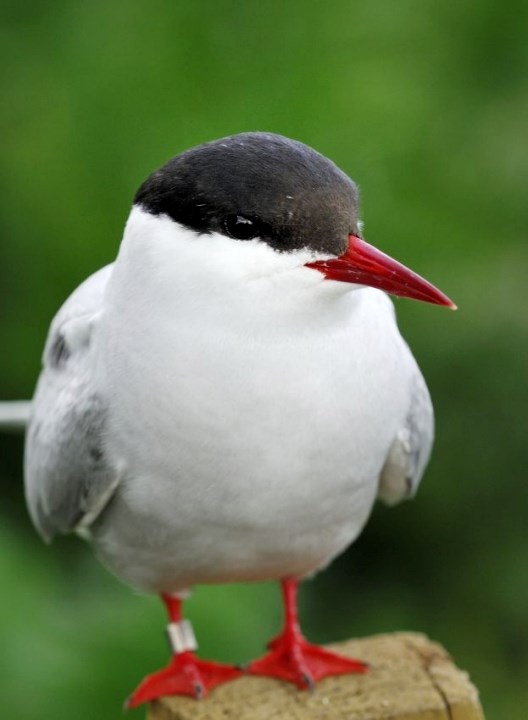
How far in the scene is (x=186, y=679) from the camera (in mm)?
3297

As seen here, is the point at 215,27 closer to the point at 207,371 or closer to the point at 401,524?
the point at 401,524

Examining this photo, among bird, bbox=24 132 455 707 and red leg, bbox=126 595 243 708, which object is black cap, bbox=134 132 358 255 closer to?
bird, bbox=24 132 455 707

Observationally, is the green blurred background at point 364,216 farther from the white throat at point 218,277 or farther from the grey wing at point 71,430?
the white throat at point 218,277

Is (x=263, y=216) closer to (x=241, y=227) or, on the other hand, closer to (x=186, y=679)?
(x=241, y=227)

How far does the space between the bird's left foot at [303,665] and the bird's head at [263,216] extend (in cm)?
92

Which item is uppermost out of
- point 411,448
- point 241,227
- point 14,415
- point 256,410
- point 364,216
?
point 241,227

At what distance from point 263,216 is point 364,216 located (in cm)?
240

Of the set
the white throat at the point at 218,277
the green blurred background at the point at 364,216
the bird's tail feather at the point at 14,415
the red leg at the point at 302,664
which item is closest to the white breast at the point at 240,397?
the white throat at the point at 218,277

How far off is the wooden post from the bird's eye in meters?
1.02

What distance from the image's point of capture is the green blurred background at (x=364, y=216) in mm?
5238

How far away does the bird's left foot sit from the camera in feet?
10.6

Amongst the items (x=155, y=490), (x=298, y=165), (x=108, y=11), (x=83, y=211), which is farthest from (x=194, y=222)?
(x=108, y=11)

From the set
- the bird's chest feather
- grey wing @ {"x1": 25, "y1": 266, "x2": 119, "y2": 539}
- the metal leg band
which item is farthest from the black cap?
the metal leg band

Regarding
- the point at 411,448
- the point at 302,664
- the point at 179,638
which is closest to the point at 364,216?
the point at 411,448
